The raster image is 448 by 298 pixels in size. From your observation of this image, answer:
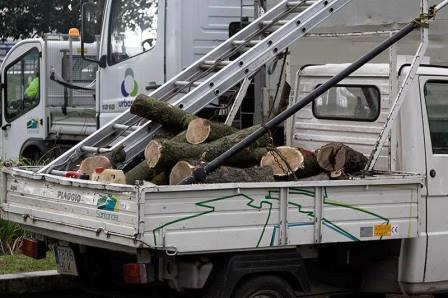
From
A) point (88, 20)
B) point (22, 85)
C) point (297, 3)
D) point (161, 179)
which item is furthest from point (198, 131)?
point (22, 85)

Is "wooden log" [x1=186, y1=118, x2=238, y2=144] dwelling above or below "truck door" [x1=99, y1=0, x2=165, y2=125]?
below

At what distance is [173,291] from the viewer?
655 centimetres

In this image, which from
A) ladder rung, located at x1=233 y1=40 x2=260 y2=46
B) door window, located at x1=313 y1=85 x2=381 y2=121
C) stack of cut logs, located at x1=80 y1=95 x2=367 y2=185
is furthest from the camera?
ladder rung, located at x1=233 y1=40 x2=260 y2=46

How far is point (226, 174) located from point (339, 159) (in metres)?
1.10

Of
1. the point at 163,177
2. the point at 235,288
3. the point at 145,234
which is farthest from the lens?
the point at 163,177

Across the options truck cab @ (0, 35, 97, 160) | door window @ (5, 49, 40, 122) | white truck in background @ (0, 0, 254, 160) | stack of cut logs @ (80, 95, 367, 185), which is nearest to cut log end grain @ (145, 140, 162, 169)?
stack of cut logs @ (80, 95, 367, 185)

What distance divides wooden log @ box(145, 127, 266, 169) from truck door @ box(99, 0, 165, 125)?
3826 mm

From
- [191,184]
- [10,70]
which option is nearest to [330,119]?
[191,184]

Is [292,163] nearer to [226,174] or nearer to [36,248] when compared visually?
[226,174]

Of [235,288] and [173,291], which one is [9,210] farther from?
[235,288]

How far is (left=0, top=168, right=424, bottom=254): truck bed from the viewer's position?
587 cm

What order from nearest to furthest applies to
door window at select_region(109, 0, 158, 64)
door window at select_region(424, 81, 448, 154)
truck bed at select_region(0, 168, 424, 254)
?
truck bed at select_region(0, 168, 424, 254) < door window at select_region(424, 81, 448, 154) < door window at select_region(109, 0, 158, 64)

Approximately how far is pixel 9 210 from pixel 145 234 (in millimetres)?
1827

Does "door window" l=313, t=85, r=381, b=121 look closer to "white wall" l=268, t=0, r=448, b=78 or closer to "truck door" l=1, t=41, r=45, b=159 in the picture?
"white wall" l=268, t=0, r=448, b=78
